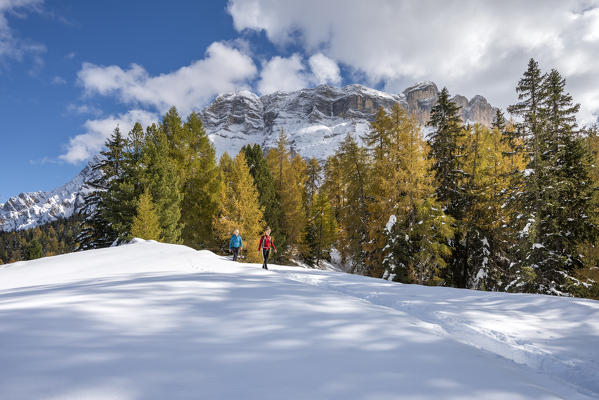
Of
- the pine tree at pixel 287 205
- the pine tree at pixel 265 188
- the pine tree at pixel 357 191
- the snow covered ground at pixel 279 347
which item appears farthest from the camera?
the pine tree at pixel 287 205

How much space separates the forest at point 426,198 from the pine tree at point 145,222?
0.27 ft

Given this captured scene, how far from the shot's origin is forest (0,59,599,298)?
42.7ft

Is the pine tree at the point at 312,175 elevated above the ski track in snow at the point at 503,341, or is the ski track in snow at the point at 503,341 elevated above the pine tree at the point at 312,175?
the pine tree at the point at 312,175

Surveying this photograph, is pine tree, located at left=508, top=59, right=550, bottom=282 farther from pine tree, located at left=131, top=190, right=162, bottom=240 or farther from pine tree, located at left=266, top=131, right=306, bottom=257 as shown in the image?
pine tree, located at left=131, top=190, right=162, bottom=240

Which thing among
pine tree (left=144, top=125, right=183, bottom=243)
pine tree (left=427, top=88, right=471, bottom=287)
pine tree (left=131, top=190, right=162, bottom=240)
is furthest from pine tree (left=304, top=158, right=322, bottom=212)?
pine tree (left=131, top=190, right=162, bottom=240)

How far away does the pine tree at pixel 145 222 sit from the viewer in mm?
16953

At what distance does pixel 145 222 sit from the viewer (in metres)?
17.1

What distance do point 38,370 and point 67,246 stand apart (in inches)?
5305

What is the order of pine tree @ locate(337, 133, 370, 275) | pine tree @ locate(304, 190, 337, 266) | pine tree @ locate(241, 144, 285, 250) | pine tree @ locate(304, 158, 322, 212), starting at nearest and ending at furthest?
pine tree @ locate(337, 133, 370, 275)
pine tree @ locate(241, 144, 285, 250)
pine tree @ locate(304, 190, 337, 266)
pine tree @ locate(304, 158, 322, 212)

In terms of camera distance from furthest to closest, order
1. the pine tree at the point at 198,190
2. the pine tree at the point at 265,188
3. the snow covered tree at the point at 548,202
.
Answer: the pine tree at the point at 265,188 < the pine tree at the point at 198,190 < the snow covered tree at the point at 548,202

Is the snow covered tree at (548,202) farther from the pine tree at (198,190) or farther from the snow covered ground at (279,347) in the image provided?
the pine tree at (198,190)

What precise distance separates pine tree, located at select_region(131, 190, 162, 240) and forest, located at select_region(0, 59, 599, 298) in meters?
0.08

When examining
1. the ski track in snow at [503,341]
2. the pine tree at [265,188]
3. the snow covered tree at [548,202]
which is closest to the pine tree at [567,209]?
the snow covered tree at [548,202]

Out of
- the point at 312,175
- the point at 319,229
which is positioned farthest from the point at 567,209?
the point at 312,175
